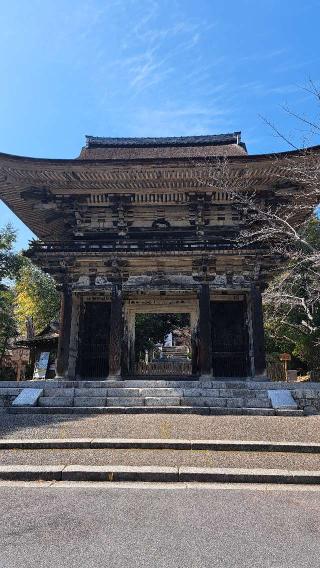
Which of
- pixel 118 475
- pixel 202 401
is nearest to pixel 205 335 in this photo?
pixel 202 401

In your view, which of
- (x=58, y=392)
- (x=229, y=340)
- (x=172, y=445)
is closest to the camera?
(x=172, y=445)

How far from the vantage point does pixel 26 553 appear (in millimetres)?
2914

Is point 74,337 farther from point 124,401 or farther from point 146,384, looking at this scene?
point 124,401

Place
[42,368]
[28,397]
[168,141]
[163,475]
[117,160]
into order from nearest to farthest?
[163,475] → [28,397] → [117,160] → [168,141] → [42,368]

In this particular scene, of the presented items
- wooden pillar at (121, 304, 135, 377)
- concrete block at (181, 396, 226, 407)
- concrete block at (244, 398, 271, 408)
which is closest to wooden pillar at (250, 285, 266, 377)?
concrete block at (244, 398, 271, 408)

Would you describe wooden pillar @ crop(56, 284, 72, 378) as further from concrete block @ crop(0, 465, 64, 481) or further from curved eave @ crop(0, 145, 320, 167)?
concrete block @ crop(0, 465, 64, 481)

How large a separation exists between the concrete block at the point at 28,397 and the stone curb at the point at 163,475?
423cm

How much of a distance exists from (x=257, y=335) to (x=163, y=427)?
5.57 m

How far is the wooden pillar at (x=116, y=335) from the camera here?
1161 cm

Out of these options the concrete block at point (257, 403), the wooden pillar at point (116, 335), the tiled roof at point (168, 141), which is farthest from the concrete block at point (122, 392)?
the tiled roof at point (168, 141)

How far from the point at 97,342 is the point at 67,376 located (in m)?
1.98

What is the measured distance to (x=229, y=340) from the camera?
527 inches

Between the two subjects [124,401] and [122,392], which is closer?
[124,401]

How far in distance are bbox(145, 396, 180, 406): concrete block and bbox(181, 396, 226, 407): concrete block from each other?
0.53 feet
